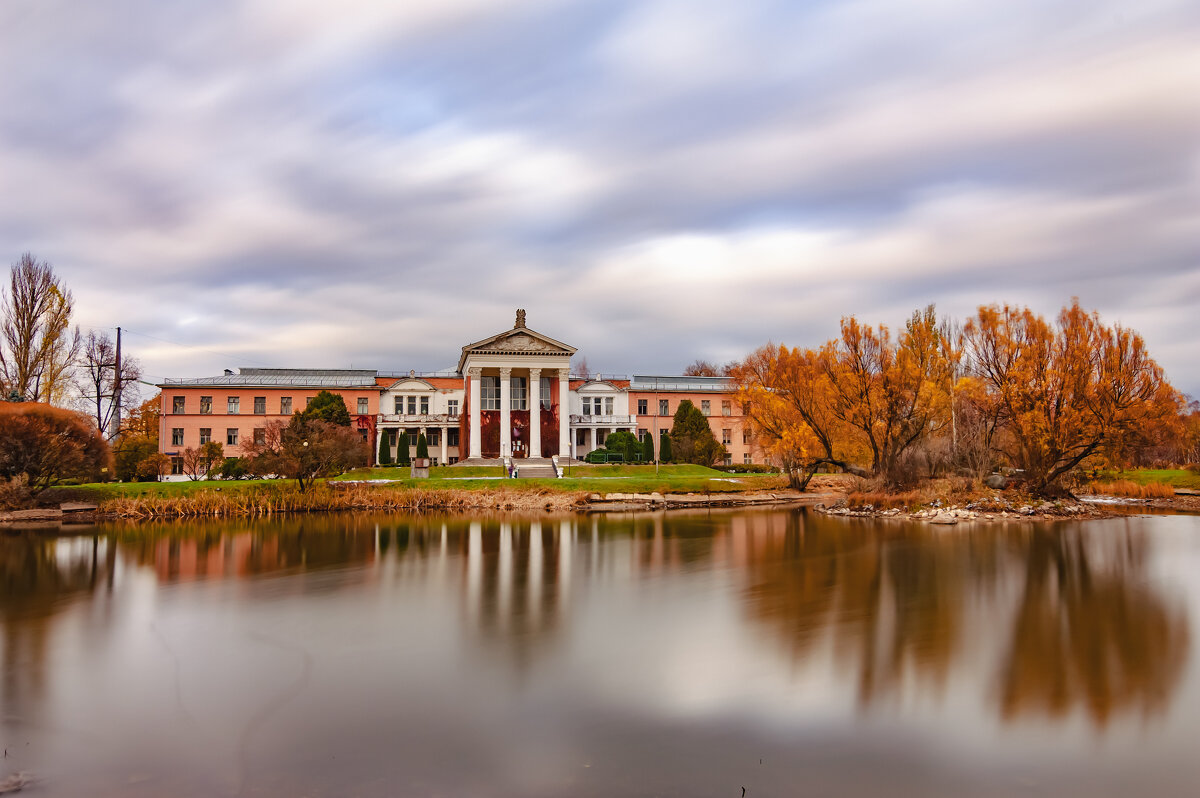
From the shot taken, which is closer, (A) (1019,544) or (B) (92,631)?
(B) (92,631)

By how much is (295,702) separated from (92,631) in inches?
207

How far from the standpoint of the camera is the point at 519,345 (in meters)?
50.0

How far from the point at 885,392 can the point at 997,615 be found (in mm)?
19454

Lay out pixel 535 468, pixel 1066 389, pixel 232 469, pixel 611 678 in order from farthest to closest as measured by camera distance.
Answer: pixel 535 468 → pixel 232 469 → pixel 1066 389 → pixel 611 678

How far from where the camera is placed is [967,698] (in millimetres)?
7320

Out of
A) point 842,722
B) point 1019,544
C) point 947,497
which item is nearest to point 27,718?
point 842,722

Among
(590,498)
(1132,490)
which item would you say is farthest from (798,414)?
A: (1132,490)

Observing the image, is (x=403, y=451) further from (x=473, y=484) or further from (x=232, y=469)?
(x=473, y=484)

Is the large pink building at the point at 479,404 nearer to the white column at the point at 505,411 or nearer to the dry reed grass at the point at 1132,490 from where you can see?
the white column at the point at 505,411

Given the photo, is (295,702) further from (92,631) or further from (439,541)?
(439,541)

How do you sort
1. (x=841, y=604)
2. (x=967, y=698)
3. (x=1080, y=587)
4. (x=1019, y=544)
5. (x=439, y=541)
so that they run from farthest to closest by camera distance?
(x=439, y=541), (x=1019, y=544), (x=1080, y=587), (x=841, y=604), (x=967, y=698)

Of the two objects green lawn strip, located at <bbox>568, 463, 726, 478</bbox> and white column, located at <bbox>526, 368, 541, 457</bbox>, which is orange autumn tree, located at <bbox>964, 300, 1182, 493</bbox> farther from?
white column, located at <bbox>526, 368, 541, 457</bbox>

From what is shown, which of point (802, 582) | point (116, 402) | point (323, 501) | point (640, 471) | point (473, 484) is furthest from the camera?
point (116, 402)

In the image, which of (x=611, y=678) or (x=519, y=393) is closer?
(x=611, y=678)
